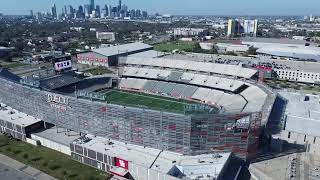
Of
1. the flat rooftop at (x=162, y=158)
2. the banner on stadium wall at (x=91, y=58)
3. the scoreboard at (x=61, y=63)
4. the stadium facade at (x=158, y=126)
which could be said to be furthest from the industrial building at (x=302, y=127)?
the banner on stadium wall at (x=91, y=58)

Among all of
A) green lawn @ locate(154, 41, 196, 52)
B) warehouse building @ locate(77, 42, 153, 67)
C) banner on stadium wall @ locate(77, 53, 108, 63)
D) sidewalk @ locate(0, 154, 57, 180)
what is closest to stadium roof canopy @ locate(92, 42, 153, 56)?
warehouse building @ locate(77, 42, 153, 67)

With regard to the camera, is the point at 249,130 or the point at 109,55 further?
the point at 109,55

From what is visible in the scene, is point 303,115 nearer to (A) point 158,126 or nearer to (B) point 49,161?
(A) point 158,126

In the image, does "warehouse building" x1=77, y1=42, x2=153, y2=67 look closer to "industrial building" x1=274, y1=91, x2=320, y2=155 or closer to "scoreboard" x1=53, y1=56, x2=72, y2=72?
"scoreboard" x1=53, y1=56, x2=72, y2=72

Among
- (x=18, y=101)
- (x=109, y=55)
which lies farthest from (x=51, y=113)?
(x=109, y=55)

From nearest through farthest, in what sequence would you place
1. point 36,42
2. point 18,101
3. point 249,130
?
point 249,130, point 18,101, point 36,42

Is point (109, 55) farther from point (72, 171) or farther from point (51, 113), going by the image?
point (72, 171)

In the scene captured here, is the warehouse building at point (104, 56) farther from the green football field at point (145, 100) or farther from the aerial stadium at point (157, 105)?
the green football field at point (145, 100)
